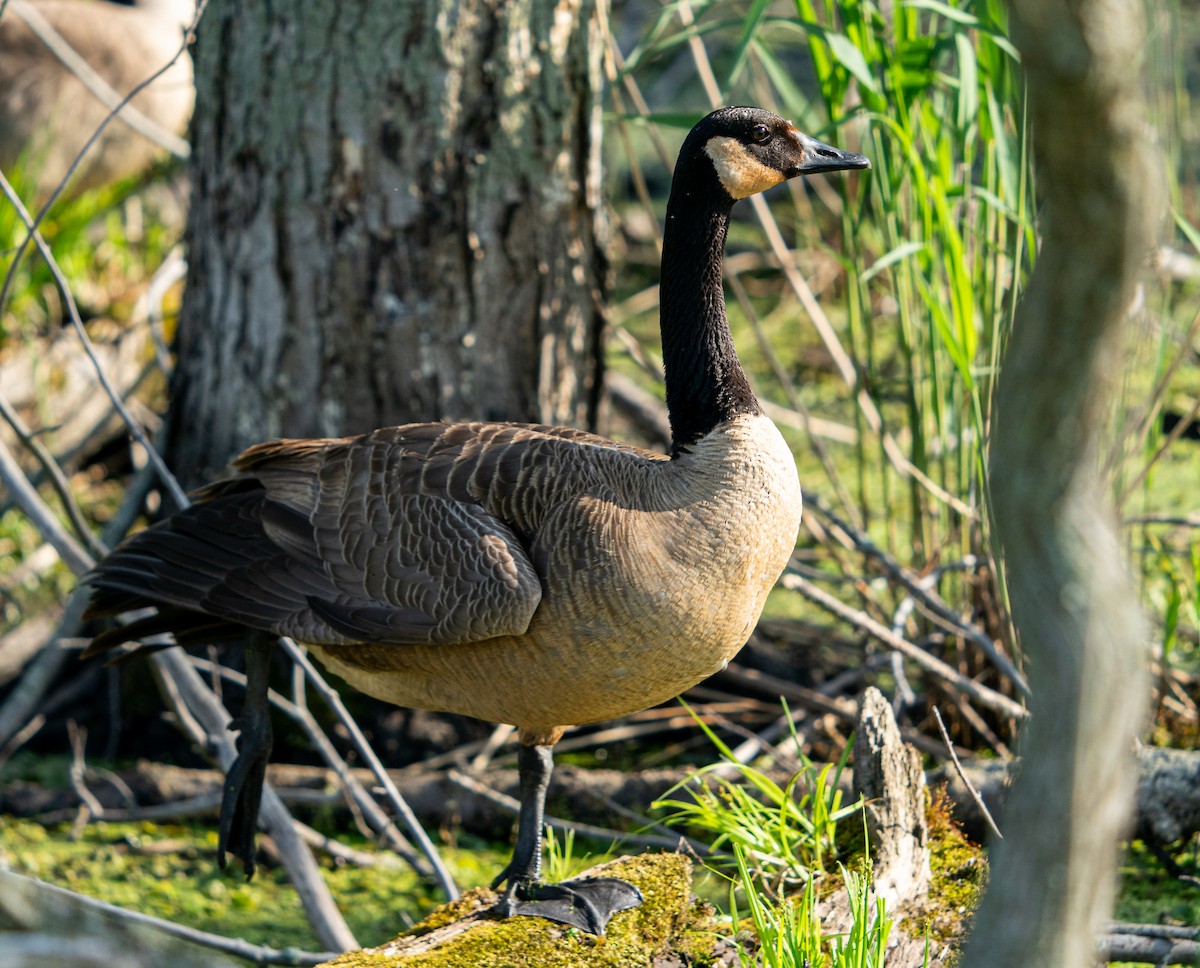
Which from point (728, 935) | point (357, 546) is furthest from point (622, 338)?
point (728, 935)

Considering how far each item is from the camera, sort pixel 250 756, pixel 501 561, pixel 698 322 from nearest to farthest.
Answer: pixel 501 561, pixel 698 322, pixel 250 756

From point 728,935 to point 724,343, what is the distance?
1.38 m

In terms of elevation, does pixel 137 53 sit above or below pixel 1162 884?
above

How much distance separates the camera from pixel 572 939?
8.91 feet

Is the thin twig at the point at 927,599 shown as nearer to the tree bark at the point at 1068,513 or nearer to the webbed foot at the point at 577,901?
the webbed foot at the point at 577,901

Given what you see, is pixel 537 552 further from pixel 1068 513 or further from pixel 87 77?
pixel 87 77

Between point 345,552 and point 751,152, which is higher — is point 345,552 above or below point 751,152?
below

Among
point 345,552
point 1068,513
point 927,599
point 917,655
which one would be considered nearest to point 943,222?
point 927,599

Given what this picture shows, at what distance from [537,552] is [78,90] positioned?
527cm

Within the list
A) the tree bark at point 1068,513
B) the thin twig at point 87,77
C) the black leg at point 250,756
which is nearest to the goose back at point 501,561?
the black leg at point 250,756

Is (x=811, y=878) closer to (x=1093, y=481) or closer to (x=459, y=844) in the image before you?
(x=1093, y=481)

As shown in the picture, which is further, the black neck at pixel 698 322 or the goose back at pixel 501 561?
the black neck at pixel 698 322

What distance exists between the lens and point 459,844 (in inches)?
163

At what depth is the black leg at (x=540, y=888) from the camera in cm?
277
